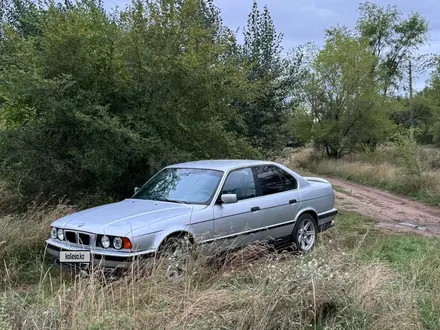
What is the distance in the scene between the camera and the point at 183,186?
666 cm

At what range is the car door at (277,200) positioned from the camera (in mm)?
6887

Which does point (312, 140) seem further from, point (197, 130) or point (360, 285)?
point (360, 285)

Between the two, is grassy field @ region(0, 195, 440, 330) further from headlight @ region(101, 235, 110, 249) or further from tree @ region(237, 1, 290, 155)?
tree @ region(237, 1, 290, 155)

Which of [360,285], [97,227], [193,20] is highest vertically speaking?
[193,20]

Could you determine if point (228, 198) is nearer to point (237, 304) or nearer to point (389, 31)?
point (237, 304)

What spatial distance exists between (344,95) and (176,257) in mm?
21901

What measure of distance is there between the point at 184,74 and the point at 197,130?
123 centimetres

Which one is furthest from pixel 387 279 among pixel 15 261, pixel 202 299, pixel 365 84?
pixel 365 84

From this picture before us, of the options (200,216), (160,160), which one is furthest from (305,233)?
(160,160)

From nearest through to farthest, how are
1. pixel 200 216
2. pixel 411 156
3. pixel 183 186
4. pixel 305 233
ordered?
1. pixel 200 216
2. pixel 183 186
3. pixel 305 233
4. pixel 411 156

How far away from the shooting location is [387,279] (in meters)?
4.50

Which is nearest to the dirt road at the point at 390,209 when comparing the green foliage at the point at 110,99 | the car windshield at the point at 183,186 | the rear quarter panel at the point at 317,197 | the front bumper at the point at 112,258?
the rear quarter panel at the point at 317,197

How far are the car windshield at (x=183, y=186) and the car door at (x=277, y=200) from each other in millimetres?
845

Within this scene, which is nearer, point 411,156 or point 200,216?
point 200,216
